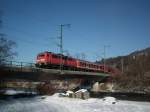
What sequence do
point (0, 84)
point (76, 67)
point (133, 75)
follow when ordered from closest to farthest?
point (0, 84) → point (76, 67) → point (133, 75)

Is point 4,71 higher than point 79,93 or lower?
higher

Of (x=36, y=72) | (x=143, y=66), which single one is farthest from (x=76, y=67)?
(x=143, y=66)

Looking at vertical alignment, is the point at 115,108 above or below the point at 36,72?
below

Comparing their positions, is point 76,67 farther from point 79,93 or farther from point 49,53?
point 79,93

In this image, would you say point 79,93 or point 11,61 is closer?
point 79,93

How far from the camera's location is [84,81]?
103875 mm

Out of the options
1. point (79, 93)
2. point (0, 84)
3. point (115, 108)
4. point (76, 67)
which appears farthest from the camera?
point (76, 67)

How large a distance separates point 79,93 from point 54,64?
22519mm

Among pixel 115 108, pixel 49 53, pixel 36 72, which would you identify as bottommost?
pixel 115 108

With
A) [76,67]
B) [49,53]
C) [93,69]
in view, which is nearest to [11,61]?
[49,53]

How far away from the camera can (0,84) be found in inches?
2256

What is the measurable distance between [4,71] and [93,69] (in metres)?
43.2

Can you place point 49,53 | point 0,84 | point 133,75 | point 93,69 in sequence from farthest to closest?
point 133,75 < point 93,69 < point 49,53 < point 0,84

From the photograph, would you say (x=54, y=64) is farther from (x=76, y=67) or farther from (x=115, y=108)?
(x=115, y=108)
